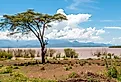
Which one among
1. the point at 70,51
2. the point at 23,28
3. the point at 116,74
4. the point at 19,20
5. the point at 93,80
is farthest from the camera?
the point at 70,51

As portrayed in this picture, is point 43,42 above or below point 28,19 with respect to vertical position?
below

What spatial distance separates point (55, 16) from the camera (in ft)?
131

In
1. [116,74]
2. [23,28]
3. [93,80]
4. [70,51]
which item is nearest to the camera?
[93,80]

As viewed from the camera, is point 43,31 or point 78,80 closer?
point 78,80

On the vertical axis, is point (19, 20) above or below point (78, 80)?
above

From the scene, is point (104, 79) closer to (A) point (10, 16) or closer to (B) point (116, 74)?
(B) point (116, 74)

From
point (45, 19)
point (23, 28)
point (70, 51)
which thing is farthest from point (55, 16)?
point (70, 51)

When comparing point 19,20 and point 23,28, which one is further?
point 23,28

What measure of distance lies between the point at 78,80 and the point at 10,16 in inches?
899

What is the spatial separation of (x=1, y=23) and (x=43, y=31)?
5119 mm

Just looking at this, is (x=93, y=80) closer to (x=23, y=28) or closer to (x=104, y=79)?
(x=104, y=79)

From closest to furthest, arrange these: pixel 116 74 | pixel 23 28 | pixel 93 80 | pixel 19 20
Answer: pixel 93 80, pixel 116 74, pixel 19 20, pixel 23 28

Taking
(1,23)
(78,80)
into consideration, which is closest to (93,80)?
(78,80)

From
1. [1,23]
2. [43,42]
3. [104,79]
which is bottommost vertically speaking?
[104,79]
